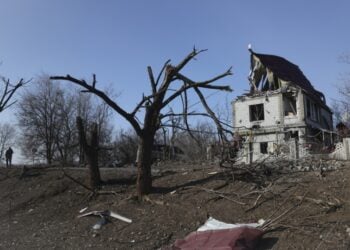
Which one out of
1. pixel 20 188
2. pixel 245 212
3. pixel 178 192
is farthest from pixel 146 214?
pixel 20 188

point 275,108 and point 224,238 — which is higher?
point 275,108

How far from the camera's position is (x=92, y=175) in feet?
47.9

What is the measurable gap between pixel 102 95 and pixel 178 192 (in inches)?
139

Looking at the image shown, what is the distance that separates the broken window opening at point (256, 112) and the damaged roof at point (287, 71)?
3229 mm

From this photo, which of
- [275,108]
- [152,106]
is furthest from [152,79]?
[275,108]

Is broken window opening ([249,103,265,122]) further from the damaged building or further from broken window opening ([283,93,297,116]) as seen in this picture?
broken window opening ([283,93,297,116])

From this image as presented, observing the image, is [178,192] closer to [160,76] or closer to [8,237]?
[160,76]

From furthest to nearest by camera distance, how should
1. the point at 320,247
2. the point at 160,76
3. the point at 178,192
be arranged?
1. the point at 160,76
2. the point at 178,192
3. the point at 320,247

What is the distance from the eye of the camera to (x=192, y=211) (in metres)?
10.4

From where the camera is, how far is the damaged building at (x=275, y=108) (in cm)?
3506

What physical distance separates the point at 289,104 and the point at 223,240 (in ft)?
99.4

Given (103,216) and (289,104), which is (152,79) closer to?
(103,216)

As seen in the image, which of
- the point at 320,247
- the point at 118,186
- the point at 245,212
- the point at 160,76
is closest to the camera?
the point at 320,247

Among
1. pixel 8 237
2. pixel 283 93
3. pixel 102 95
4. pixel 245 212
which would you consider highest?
pixel 283 93
